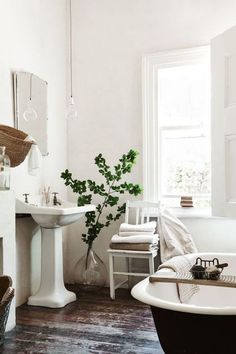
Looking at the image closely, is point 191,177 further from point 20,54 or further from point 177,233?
point 20,54

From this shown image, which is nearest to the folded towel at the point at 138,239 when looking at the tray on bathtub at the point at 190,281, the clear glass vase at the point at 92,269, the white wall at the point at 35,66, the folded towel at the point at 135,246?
the folded towel at the point at 135,246

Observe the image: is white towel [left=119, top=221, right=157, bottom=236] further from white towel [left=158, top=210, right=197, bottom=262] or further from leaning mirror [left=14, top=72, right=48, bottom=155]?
leaning mirror [left=14, top=72, right=48, bottom=155]

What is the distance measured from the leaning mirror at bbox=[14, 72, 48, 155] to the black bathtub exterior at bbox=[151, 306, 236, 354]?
2.23 metres

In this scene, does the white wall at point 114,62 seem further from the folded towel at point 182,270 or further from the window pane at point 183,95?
the folded towel at point 182,270

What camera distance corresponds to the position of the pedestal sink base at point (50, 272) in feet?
11.9

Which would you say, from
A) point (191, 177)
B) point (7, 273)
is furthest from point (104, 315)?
point (191, 177)

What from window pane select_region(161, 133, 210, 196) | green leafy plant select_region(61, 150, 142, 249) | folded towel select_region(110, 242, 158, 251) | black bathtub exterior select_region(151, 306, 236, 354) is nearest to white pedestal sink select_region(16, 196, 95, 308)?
green leafy plant select_region(61, 150, 142, 249)

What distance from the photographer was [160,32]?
4137 mm

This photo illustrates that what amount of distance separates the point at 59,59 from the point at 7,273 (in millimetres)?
2453

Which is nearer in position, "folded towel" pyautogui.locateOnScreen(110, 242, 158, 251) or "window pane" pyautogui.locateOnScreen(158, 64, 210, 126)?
"folded towel" pyautogui.locateOnScreen(110, 242, 158, 251)

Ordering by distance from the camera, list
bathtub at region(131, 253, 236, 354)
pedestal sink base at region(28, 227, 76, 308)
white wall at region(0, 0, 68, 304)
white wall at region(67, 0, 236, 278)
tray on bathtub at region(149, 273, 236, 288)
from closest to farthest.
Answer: bathtub at region(131, 253, 236, 354) → tray on bathtub at region(149, 273, 236, 288) → white wall at region(0, 0, 68, 304) → pedestal sink base at region(28, 227, 76, 308) → white wall at region(67, 0, 236, 278)

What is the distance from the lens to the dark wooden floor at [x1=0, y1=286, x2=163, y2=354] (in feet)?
8.80

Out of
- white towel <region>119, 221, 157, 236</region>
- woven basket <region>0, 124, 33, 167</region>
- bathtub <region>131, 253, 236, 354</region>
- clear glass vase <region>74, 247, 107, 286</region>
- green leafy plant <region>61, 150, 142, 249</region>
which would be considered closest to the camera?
bathtub <region>131, 253, 236, 354</region>

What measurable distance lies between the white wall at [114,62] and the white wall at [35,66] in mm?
176
